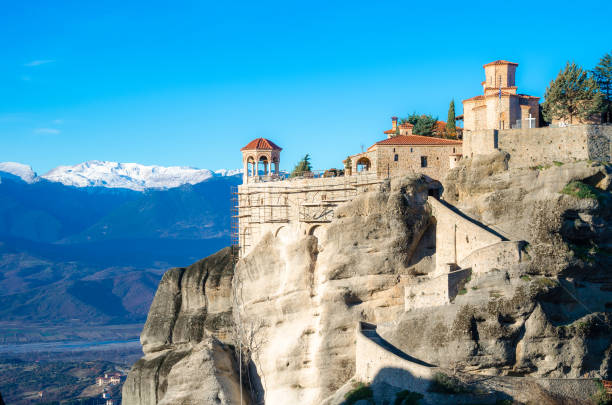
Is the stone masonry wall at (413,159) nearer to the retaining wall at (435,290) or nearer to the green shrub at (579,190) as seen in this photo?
the green shrub at (579,190)

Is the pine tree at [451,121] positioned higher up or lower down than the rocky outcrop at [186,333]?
higher up

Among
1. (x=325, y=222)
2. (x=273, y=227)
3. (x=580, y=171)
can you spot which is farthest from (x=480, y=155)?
(x=273, y=227)

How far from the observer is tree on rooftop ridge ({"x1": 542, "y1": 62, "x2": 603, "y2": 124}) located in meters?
65.4

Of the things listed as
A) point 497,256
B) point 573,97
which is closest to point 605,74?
point 573,97

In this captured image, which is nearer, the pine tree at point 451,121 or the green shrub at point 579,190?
the green shrub at point 579,190

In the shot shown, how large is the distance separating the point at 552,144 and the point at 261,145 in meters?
27.3

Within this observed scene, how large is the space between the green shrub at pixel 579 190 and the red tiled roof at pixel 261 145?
1152 inches

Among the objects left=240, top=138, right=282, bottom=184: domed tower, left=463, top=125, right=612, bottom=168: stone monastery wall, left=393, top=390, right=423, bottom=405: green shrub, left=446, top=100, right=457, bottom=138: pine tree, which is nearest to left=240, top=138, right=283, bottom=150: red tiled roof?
left=240, top=138, right=282, bottom=184: domed tower

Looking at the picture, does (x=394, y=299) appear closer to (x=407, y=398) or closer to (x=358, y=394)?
(x=358, y=394)

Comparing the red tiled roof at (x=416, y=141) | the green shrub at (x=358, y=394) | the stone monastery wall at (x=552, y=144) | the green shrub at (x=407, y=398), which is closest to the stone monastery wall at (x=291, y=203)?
the red tiled roof at (x=416, y=141)

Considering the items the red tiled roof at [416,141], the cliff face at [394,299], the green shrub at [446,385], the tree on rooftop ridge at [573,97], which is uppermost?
the tree on rooftop ridge at [573,97]

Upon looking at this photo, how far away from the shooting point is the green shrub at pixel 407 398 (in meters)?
48.3

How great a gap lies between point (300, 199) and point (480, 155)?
15752 mm

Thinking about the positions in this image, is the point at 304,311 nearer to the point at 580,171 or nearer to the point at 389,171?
the point at 389,171
